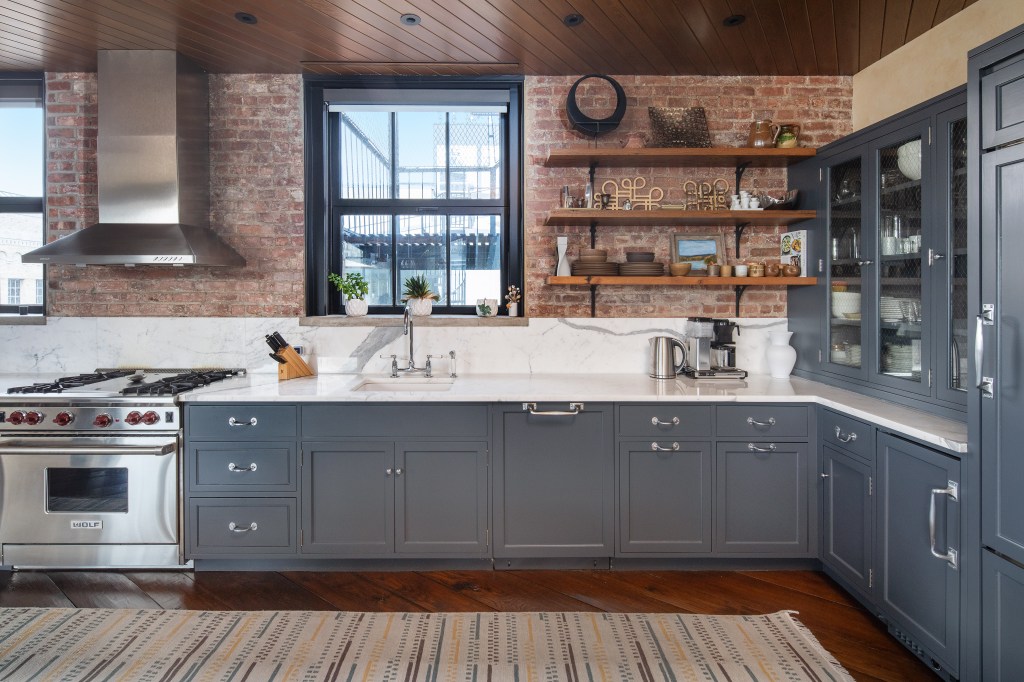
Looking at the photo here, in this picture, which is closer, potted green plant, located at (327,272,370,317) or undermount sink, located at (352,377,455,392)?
undermount sink, located at (352,377,455,392)

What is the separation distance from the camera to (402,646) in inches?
96.5

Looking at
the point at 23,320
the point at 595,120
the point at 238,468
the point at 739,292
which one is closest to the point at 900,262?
the point at 739,292

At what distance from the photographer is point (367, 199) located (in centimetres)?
402

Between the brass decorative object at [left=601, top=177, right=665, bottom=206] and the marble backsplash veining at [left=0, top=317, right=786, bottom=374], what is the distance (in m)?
0.73

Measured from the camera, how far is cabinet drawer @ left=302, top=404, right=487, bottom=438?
3.05 meters

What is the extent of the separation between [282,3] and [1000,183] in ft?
9.87

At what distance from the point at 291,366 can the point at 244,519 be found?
0.90m

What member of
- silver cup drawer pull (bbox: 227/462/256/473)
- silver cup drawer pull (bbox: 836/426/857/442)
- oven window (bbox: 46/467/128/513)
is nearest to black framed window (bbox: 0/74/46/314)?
oven window (bbox: 46/467/128/513)

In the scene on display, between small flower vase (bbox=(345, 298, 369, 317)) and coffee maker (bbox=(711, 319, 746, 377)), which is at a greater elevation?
small flower vase (bbox=(345, 298, 369, 317))

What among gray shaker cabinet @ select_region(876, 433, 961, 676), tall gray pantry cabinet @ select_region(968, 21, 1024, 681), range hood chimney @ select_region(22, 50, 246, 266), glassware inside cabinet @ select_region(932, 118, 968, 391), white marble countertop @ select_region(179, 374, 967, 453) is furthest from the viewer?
range hood chimney @ select_region(22, 50, 246, 266)

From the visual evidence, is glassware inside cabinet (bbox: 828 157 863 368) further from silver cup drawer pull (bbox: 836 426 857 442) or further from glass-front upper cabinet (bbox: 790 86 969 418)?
silver cup drawer pull (bbox: 836 426 857 442)

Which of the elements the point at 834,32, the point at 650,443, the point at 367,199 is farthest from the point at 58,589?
the point at 834,32

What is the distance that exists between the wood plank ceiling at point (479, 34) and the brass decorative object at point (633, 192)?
0.66 meters

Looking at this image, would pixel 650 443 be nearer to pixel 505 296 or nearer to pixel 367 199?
pixel 505 296
